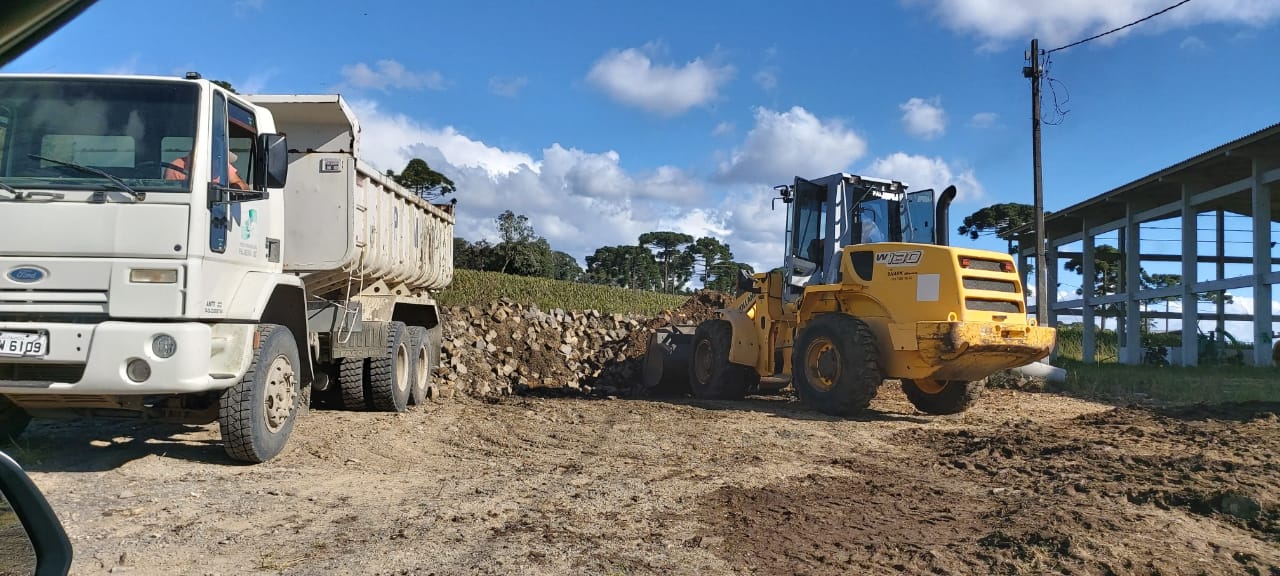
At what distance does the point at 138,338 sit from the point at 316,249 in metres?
2.42

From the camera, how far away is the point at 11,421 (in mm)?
6625

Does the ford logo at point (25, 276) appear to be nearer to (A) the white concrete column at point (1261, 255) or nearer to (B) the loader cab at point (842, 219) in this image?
(B) the loader cab at point (842, 219)

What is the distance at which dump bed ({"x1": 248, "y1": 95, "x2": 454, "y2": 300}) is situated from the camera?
24.4 ft

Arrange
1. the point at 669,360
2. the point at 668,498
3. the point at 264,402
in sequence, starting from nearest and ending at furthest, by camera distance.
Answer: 1. the point at 668,498
2. the point at 264,402
3. the point at 669,360

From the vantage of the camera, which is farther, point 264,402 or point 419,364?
point 419,364

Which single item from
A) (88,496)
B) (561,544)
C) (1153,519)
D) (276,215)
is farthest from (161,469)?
(1153,519)

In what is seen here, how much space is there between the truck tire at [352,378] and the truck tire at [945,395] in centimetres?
644

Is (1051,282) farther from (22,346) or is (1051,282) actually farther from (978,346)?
(22,346)

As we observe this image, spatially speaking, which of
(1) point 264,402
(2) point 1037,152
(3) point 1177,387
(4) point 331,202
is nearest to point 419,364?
(4) point 331,202

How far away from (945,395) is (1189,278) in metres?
16.6

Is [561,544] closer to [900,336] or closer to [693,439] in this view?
[693,439]

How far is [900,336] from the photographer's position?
937cm

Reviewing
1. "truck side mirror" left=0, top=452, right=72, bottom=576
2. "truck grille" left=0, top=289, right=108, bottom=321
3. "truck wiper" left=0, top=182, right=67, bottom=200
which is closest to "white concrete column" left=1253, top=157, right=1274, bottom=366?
"truck grille" left=0, top=289, right=108, bottom=321

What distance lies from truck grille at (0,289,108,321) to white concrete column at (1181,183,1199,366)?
25333 mm
